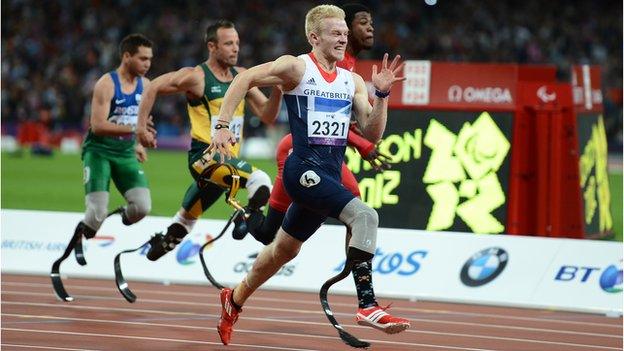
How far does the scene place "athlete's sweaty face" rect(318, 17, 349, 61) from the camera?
25.2 feet

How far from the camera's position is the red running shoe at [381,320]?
7203mm

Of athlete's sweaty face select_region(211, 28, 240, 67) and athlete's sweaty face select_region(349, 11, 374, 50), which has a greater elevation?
athlete's sweaty face select_region(349, 11, 374, 50)

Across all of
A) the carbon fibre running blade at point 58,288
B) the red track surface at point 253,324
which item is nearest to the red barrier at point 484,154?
the red track surface at point 253,324

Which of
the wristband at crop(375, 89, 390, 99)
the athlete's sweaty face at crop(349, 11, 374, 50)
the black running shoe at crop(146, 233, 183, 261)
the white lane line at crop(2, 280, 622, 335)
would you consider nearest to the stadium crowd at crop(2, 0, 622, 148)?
the white lane line at crop(2, 280, 622, 335)

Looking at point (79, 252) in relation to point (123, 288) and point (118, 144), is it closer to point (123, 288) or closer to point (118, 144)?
point (123, 288)

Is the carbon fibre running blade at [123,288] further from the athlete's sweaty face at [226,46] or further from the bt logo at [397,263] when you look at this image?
the bt logo at [397,263]

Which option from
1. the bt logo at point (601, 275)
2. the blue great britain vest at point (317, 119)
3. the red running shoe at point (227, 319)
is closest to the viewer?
the blue great britain vest at point (317, 119)

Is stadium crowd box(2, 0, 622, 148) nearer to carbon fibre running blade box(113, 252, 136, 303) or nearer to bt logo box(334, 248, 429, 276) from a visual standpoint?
bt logo box(334, 248, 429, 276)

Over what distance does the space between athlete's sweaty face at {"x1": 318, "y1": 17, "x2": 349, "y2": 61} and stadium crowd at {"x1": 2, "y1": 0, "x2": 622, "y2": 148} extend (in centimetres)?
2617

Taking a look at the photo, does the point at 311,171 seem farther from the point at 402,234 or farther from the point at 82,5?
the point at 82,5

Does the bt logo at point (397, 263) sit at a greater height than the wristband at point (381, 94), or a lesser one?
lesser

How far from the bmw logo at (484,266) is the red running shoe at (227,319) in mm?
3625

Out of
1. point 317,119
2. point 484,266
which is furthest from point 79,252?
point 317,119

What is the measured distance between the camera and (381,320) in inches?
286
